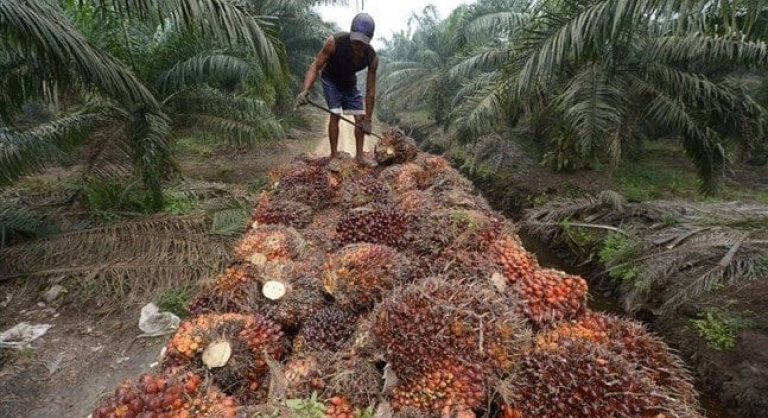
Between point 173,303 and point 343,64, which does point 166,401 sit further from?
point 343,64

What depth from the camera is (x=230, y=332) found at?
1.41 meters

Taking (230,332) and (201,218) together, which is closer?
(230,332)

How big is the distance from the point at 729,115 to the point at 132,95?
761 cm

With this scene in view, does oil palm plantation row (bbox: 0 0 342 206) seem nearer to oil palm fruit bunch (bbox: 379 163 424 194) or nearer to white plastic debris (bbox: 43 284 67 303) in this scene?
white plastic debris (bbox: 43 284 67 303)

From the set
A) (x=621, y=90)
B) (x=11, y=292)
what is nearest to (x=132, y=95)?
(x=11, y=292)

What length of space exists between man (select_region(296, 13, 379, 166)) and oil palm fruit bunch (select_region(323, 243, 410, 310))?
7.00 ft

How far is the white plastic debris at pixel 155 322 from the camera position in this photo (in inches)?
128

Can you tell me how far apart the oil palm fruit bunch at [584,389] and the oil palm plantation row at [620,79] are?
2.42m

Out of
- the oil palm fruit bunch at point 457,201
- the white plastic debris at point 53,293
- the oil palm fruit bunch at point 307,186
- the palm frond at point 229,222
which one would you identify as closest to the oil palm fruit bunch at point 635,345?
the oil palm fruit bunch at point 457,201

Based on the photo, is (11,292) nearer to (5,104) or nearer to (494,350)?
(5,104)

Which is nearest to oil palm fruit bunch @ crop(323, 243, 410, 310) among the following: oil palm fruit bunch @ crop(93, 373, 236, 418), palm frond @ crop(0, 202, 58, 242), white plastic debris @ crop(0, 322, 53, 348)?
oil palm fruit bunch @ crop(93, 373, 236, 418)

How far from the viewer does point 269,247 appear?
2.07 m

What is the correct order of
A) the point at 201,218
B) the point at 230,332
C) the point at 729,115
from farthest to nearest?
the point at 729,115 < the point at 201,218 < the point at 230,332

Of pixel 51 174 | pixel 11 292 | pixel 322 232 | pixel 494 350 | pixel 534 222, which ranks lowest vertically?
pixel 51 174
